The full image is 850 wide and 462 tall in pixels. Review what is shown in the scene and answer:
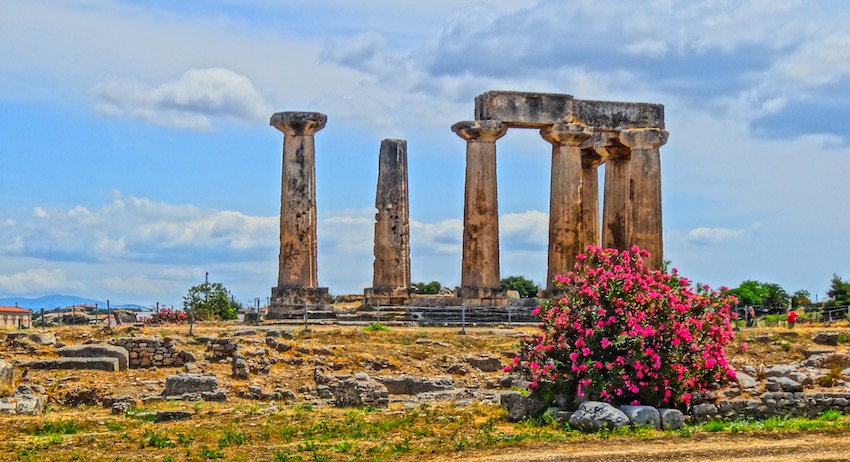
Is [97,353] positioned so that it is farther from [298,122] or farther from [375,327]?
[298,122]

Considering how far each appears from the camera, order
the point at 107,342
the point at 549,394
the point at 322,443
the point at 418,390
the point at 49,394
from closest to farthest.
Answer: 1. the point at 322,443
2. the point at 549,394
3. the point at 49,394
4. the point at 418,390
5. the point at 107,342

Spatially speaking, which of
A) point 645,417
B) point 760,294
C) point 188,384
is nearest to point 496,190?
point 188,384

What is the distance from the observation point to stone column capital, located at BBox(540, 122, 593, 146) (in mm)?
49312

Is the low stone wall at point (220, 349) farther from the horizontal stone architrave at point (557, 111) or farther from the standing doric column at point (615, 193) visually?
the standing doric column at point (615, 193)

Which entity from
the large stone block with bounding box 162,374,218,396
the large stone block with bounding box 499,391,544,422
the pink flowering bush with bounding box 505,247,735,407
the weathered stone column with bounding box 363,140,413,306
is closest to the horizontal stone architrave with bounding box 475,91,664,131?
the weathered stone column with bounding box 363,140,413,306

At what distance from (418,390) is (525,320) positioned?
15002 millimetres

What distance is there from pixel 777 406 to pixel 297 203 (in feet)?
87.0

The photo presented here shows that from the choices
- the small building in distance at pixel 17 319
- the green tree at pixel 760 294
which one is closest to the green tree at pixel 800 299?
the green tree at pixel 760 294

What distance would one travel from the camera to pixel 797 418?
80.2 feet

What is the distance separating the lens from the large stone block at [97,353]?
3550cm

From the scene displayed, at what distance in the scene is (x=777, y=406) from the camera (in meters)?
24.6

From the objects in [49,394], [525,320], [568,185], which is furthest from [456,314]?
[49,394]

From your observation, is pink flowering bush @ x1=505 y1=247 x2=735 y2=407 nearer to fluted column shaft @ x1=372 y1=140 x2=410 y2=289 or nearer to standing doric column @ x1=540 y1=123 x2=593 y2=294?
standing doric column @ x1=540 y1=123 x2=593 y2=294

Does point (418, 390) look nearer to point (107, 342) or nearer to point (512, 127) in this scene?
point (107, 342)
